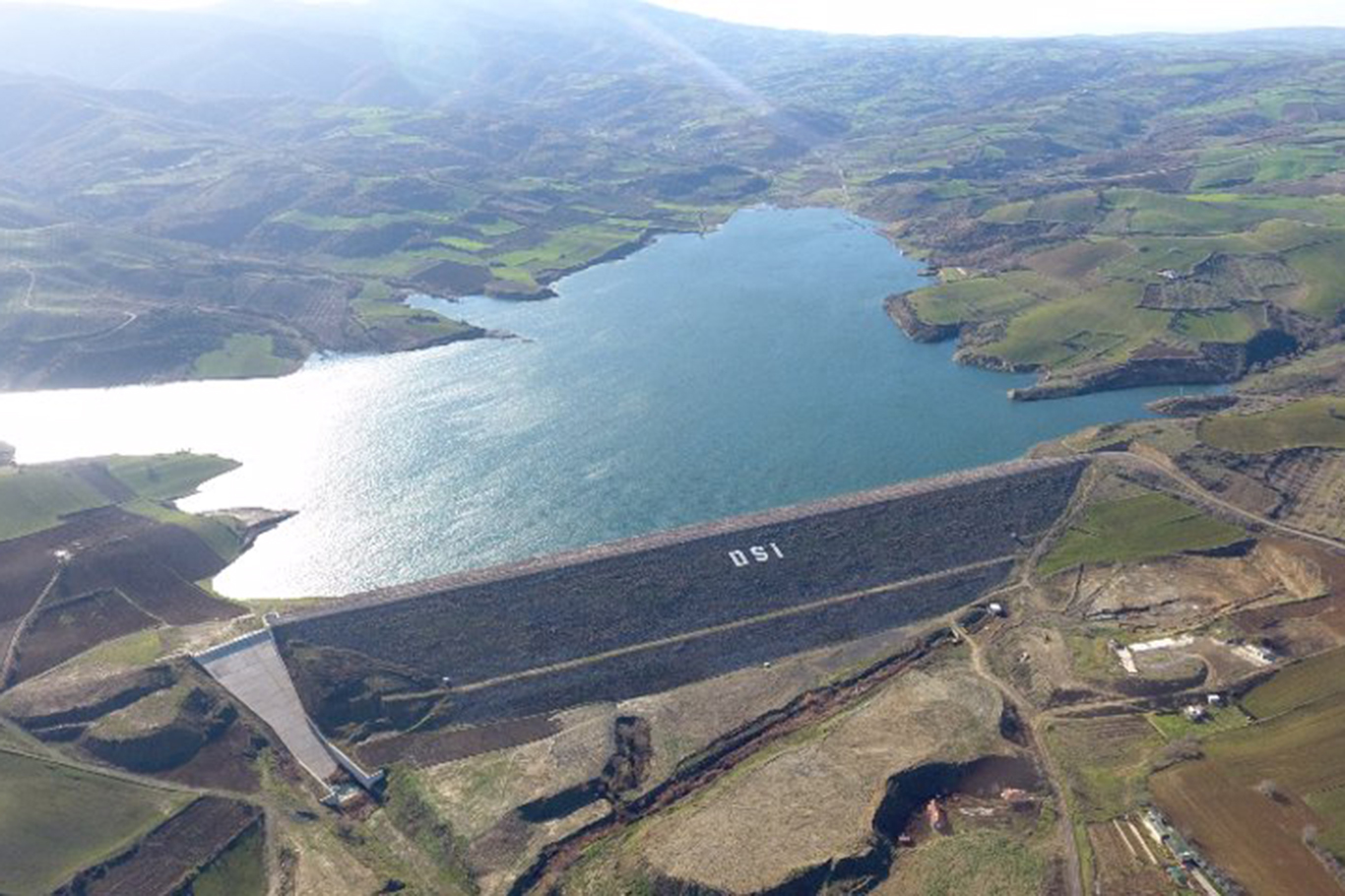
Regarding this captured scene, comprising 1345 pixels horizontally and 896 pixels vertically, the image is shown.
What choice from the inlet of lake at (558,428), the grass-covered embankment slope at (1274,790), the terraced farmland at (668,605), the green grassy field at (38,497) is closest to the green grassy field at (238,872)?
the terraced farmland at (668,605)

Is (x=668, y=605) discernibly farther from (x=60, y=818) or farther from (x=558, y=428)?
(x=60, y=818)

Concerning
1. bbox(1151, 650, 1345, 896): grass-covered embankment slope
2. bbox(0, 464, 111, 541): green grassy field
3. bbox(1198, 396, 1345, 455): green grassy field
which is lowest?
bbox(0, 464, 111, 541): green grassy field

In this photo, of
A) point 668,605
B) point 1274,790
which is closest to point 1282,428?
point 1274,790

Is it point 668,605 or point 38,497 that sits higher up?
point 38,497

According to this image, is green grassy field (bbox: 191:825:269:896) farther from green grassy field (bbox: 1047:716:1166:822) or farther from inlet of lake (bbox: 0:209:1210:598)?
green grassy field (bbox: 1047:716:1166:822)

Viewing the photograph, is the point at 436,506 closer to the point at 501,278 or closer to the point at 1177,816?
the point at 1177,816

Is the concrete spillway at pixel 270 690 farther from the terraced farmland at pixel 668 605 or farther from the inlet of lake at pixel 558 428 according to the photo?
the inlet of lake at pixel 558 428

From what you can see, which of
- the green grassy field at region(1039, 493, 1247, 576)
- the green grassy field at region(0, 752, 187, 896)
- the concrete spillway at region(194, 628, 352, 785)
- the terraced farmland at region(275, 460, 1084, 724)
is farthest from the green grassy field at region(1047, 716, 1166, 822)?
the green grassy field at region(0, 752, 187, 896)
